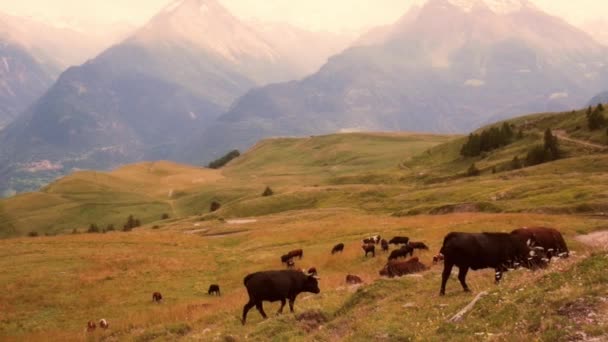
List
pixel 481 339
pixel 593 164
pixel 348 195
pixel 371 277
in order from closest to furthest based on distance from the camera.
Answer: pixel 481 339
pixel 371 277
pixel 593 164
pixel 348 195

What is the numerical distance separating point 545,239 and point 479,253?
625 cm

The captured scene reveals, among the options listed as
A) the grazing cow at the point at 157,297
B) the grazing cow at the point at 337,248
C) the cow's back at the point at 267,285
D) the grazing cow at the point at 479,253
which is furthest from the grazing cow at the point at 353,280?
the grazing cow at the point at 157,297

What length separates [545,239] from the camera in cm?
2534

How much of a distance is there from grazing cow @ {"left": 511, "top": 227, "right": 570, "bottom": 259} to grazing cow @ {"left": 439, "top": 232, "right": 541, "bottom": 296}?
2.04 meters

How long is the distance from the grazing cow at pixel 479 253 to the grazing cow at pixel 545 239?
6.69 feet

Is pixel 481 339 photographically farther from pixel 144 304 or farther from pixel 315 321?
pixel 144 304

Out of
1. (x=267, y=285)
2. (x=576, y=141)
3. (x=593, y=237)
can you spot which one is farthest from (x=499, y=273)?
(x=576, y=141)

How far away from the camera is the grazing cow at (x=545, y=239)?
2445 centimetres

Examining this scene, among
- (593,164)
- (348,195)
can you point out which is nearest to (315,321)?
(593,164)

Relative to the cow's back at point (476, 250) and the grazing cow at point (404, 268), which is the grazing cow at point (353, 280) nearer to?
the grazing cow at point (404, 268)

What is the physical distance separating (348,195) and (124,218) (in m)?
106

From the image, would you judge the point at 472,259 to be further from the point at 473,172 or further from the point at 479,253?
the point at 473,172

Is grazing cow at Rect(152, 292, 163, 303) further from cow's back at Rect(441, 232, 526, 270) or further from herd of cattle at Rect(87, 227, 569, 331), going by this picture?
cow's back at Rect(441, 232, 526, 270)

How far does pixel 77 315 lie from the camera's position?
37250mm
